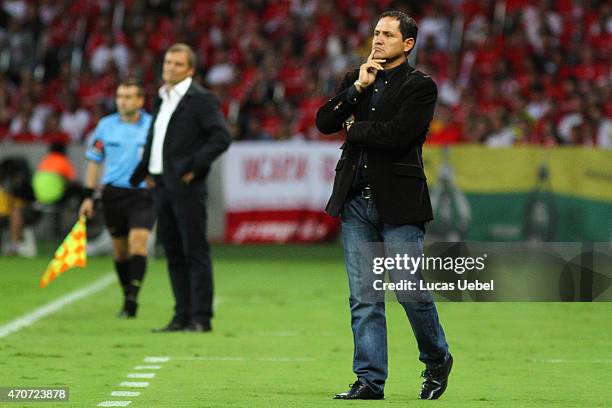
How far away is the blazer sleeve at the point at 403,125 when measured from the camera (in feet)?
25.8

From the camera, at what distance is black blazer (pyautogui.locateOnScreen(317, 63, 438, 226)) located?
312 inches

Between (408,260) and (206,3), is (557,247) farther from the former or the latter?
(408,260)

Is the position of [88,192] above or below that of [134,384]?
above

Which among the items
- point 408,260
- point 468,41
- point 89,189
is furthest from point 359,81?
point 468,41

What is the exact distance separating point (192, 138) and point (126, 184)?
63.6 inches

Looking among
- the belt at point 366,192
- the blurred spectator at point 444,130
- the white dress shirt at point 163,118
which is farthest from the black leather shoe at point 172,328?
the blurred spectator at point 444,130

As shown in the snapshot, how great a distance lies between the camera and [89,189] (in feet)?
44.3

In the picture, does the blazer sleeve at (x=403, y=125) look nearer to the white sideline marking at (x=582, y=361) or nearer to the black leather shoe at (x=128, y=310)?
the white sideline marking at (x=582, y=361)

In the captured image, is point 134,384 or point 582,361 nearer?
point 134,384

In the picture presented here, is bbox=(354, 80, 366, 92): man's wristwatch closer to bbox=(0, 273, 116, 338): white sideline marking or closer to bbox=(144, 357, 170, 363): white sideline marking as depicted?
bbox=(144, 357, 170, 363): white sideline marking

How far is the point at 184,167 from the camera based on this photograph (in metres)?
11.8

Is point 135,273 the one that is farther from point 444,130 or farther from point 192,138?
point 444,130

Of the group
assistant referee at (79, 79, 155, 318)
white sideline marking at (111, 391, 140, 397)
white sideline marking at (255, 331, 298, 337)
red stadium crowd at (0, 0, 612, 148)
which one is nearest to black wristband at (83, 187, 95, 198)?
assistant referee at (79, 79, 155, 318)

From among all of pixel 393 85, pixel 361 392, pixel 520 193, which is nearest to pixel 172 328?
pixel 361 392
